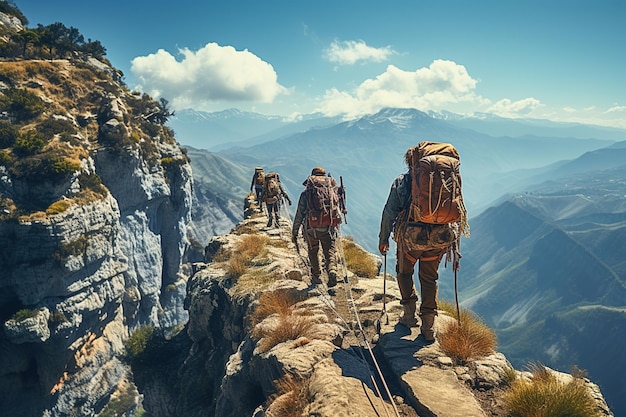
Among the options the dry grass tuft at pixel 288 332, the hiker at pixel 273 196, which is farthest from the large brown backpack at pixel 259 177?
the dry grass tuft at pixel 288 332

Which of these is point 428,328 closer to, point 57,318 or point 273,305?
point 273,305

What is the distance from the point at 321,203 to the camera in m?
10.6

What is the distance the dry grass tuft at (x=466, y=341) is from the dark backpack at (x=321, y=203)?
4580mm

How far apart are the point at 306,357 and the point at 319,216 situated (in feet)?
15.3

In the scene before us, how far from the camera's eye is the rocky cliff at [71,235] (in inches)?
1561

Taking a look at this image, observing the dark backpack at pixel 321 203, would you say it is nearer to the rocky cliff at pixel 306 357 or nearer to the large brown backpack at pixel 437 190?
the rocky cliff at pixel 306 357

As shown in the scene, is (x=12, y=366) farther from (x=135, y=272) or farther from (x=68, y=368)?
(x=135, y=272)

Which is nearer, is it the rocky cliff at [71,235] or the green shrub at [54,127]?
the rocky cliff at [71,235]

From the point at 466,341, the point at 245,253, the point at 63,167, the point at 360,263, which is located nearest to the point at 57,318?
the point at 63,167

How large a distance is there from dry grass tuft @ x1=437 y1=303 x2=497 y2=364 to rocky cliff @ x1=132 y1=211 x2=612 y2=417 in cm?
14

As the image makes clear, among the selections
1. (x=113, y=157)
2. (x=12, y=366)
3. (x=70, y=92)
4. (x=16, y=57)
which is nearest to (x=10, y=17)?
(x=16, y=57)

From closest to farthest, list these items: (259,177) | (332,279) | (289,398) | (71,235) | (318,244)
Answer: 1. (289,398)
2. (318,244)
3. (332,279)
4. (259,177)
5. (71,235)

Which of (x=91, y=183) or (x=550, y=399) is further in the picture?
(x=91, y=183)

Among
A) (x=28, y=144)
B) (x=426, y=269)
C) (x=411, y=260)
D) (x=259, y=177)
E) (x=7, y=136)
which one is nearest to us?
(x=411, y=260)
